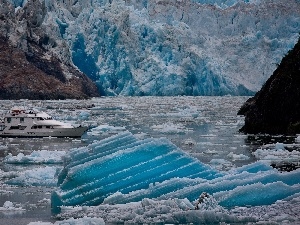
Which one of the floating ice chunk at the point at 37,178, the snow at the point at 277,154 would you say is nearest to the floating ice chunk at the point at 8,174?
the floating ice chunk at the point at 37,178

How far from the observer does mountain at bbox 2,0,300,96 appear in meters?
127

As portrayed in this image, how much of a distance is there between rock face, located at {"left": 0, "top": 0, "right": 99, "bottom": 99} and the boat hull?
81.8 meters

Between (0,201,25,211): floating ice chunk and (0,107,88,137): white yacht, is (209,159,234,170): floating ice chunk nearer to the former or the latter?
(0,201,25,211): floating ice chunk

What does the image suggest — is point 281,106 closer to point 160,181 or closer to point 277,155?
point 277,155

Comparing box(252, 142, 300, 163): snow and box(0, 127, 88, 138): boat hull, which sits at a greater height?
box(252, 142, 300, 163): snow

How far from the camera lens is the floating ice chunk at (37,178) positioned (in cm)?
1741

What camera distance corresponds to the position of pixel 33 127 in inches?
1598

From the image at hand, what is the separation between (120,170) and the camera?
48.8 ft

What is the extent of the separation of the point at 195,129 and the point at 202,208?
31.4m

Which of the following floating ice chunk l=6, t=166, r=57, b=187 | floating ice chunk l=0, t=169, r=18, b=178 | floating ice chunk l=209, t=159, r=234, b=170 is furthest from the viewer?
floating ice chunk l=209, t=159, r=234, b=170

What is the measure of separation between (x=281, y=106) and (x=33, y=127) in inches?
611

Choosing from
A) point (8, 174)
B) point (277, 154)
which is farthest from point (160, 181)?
point (277, 154)

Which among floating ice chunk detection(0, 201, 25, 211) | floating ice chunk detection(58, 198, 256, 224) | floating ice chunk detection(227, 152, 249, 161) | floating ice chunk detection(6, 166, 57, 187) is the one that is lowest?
floating ice chunk detection(227, 152, 249, 161)

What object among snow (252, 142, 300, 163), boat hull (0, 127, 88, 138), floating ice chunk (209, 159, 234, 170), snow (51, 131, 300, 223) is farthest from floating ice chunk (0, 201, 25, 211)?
boat hull (0, 127, 88, 138)
